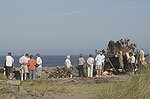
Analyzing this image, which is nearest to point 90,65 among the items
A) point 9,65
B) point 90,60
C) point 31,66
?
point 90,60

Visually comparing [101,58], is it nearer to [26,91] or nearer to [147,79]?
[26,91]

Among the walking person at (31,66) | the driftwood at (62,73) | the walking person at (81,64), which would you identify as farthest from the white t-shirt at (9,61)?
the walking person at (81,64)

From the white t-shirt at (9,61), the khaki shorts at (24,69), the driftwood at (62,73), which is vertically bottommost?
the driftwood at (62,73)

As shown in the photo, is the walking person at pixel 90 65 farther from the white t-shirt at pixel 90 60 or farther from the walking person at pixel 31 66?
the walking person at pixel 31 66

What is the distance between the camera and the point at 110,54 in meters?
30.5

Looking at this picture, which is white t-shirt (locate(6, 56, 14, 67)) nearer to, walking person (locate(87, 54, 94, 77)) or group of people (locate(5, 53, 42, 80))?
group of people (locate(5, 53, 42, 80))

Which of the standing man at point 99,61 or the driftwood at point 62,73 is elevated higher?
the standing man at point 99,61

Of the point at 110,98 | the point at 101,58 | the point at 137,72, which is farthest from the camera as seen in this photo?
the point at 101,58

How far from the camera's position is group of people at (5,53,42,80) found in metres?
25.2

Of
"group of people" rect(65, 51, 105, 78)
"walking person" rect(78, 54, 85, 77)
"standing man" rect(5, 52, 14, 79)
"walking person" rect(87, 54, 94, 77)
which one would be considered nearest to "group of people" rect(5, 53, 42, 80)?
"standing man" rect(5, 52, 14, 79)

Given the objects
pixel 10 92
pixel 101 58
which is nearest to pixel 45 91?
pixel 10 92

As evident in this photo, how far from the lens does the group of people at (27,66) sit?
25.2 meters

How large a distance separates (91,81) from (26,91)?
745 centimetres

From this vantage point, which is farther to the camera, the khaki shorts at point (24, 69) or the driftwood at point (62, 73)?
the driftwood at point (62, 73)
